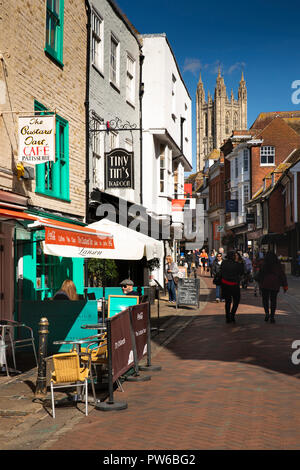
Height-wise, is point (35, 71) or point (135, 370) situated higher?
point (35, 71)

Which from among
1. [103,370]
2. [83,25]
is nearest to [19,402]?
[103,370]

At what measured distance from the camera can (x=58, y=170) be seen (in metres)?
14.4

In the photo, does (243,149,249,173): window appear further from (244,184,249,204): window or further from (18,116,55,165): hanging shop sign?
(18,116,55,165): hanging shop sign

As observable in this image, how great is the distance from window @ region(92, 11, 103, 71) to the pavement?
928cm

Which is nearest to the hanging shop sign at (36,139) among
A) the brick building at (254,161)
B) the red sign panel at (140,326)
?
the red sign panel at (140,326)

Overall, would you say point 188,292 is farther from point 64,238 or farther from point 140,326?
point 64,238

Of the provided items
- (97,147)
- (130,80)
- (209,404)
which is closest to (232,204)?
(130,80)

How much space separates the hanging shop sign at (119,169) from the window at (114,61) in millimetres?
3660

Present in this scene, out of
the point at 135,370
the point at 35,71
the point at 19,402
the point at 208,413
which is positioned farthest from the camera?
the point at 35,71

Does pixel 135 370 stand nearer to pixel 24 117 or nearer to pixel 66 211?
pixel 24 117

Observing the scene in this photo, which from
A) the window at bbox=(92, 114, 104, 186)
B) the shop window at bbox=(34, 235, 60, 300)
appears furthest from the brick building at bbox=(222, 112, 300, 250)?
the shop window at bbox=(34, 235, 60, 300)

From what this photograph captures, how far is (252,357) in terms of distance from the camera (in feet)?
33.5

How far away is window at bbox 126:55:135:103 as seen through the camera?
69.2 feet
